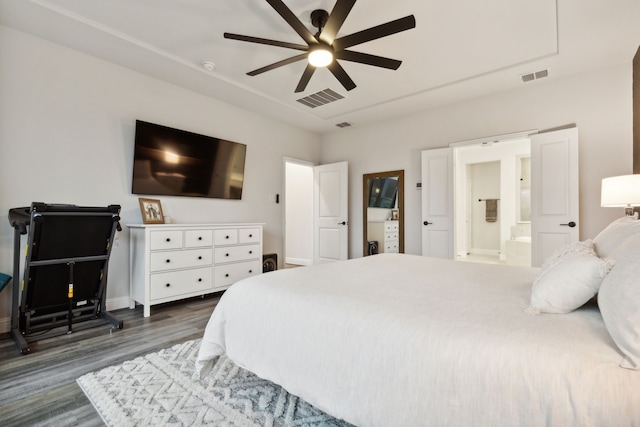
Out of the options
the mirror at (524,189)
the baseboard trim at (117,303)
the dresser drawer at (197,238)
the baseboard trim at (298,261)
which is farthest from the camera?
the mirror at (524,189)

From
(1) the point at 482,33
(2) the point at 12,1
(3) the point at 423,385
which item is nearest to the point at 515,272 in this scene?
(3) the point at 423,385

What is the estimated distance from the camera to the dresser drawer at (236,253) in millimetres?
3695

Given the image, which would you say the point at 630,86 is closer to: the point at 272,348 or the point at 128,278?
the point at 272,348

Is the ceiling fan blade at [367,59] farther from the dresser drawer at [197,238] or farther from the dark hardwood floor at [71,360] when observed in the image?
the dark hardwood floor at [71,360]

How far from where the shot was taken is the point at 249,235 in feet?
13.2

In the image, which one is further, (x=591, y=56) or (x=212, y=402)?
(x=591, y=56)

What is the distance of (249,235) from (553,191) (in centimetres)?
382

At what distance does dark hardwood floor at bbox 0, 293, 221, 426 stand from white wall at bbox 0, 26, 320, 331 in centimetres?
74

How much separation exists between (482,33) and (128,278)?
4.42 m

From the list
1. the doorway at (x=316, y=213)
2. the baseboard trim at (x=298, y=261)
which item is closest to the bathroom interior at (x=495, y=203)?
the doorway at (x=316, y=213)

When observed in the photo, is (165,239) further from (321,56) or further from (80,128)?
(321,56)

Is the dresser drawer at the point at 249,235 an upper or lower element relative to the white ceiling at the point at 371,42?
lower

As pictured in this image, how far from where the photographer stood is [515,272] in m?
2.03

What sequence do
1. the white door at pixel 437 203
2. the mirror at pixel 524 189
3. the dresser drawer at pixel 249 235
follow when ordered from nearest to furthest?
the dresser drawer at pixel 249 235, the white door at pixel 437 203, the mirror at pixel 524 189
